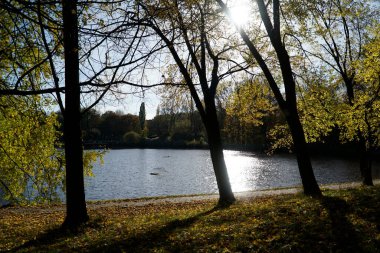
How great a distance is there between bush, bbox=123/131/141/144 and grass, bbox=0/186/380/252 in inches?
4562

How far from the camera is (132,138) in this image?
126 m

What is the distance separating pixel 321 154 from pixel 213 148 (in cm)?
5629

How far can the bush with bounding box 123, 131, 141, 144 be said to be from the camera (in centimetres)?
12544

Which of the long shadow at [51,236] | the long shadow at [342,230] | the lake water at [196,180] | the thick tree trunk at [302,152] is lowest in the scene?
the lake water at [196,180]

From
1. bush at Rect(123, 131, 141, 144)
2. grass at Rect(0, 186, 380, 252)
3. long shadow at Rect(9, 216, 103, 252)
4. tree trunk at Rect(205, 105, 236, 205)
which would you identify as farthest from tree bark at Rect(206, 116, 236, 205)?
bush at Rect(123, 131, 141, 144)

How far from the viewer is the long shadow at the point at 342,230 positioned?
18.9ft

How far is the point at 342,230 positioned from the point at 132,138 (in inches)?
4815

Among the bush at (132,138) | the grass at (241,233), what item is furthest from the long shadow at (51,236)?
the bush at (132,138)

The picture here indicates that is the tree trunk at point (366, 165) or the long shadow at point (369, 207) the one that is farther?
the tree trunk at point (366, 165)

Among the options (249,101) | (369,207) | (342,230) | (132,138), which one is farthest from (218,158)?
(132,138)

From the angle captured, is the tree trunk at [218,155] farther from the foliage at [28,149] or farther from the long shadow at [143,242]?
the long shadow at [143,242]

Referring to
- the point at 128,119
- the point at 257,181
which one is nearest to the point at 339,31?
the point at 257,181

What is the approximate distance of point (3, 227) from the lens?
11.0m

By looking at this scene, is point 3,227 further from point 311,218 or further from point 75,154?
point 311,218
